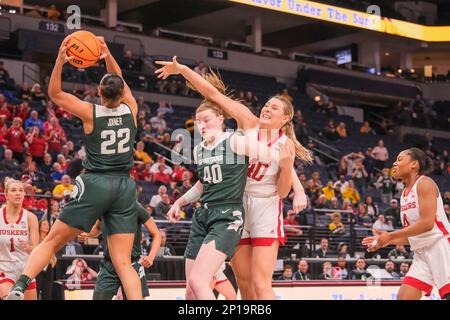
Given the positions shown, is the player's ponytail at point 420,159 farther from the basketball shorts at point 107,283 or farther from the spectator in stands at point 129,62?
the spectator in stands at point 129,62

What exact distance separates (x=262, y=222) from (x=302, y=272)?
594 cm

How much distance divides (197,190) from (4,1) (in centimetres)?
1715

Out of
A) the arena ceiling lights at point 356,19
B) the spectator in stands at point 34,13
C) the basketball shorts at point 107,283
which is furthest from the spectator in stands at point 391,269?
the spectator in stands at point 34,13

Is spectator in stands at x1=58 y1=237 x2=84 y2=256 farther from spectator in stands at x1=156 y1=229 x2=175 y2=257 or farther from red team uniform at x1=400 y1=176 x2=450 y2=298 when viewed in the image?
red team uniform at x1=400 y1=176 x2=450 y2=298

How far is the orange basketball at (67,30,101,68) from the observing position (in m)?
6.25

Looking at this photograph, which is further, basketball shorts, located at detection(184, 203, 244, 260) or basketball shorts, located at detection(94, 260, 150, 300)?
basketball shorts, located at detection(94, 260, 150, 300)

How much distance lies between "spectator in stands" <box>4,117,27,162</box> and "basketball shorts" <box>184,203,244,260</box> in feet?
31.3

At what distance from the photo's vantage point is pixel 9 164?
1405 centimetres

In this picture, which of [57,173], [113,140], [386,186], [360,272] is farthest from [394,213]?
[113,140]

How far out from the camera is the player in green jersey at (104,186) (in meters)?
5.88

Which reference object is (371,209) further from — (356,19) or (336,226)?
(356,19)

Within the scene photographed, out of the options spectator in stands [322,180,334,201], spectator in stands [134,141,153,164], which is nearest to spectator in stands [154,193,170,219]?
spectator in stands [134,141,153,164]

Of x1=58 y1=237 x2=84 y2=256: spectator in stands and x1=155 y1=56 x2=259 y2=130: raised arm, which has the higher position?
x1=155 y1=56 x2=259 y2=130: raised arm

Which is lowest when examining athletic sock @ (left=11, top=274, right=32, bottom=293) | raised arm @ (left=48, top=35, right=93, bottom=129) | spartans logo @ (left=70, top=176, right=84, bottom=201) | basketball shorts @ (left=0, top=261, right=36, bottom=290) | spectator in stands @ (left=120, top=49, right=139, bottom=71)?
basketball shorts @ (left=0, top=261, right=36, bottom=290)
